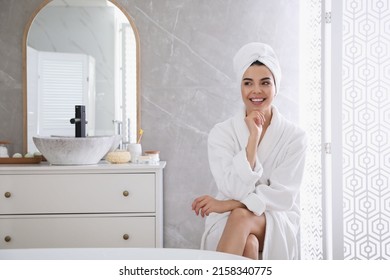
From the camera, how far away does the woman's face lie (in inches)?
72.5

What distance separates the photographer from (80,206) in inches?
84.0

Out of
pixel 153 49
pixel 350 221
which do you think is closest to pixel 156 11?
pixel 153 49

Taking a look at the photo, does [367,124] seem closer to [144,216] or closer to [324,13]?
[324,13]

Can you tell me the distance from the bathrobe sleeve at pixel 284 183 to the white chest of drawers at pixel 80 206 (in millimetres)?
606

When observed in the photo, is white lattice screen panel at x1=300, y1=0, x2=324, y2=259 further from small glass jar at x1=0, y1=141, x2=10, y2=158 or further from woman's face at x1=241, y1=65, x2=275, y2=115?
small glass jar at x1=0, y1=141, x2=10, y2=158

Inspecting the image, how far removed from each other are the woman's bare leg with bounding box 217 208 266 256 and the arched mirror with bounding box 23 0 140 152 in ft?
3.31

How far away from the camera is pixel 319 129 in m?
2.09

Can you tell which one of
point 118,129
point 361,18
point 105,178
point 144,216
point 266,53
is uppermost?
point 361,18

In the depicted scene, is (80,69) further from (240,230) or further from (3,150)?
(240,230)

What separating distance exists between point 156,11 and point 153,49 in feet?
0.68

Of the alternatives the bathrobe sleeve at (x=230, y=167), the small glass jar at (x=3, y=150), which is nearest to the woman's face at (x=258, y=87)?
the bathrobe sleeve at (x=230, y=167)

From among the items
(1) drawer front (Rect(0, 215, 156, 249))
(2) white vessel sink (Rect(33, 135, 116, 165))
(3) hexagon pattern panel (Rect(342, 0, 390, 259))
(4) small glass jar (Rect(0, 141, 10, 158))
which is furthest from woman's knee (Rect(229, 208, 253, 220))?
(4) small glass jar (Rect(0, 141, 10, 158))

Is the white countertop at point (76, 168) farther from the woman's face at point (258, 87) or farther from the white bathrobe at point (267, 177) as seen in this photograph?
the woman's face at point (258, 87)

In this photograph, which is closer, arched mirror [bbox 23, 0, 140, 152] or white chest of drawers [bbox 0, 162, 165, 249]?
white chest of drawers [bbox 0, 162, 165, 249]
